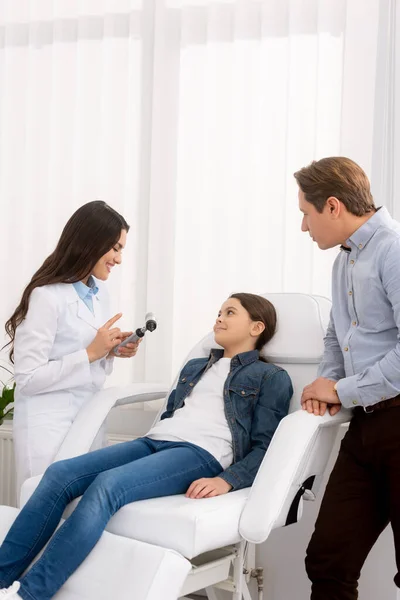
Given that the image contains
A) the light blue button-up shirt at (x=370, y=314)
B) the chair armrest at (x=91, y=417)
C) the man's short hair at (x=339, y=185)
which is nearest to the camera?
the light blue button-up shirt at (x=370, y=314)

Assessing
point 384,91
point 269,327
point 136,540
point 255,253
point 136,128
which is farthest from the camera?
point 136,128

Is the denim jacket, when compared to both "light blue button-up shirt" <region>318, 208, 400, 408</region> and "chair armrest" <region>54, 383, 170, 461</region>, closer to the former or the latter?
"chair armrest" <region>54, 383, 170, 461</region>

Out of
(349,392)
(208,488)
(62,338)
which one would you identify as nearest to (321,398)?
(349,392)

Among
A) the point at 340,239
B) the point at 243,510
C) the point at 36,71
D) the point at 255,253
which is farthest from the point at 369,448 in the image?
the point at 36,71

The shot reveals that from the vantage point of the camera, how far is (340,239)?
5.69ft

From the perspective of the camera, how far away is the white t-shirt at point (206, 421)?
192cm

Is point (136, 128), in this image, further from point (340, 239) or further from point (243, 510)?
point (243, 510)

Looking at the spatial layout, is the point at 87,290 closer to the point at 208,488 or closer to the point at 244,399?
the point at 244,399

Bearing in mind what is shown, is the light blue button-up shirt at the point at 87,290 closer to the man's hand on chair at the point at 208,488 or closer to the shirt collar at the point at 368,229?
the man's hand on chair at the point at 208,488

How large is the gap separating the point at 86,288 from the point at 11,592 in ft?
3.15

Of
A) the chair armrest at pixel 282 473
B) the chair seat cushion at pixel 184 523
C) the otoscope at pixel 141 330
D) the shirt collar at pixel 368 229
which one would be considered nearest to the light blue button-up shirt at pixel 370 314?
the shirt collar at pixel 368 229

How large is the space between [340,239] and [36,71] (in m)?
1.77

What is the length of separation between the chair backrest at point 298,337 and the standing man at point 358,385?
0.30 meters

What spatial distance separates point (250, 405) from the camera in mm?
1980
